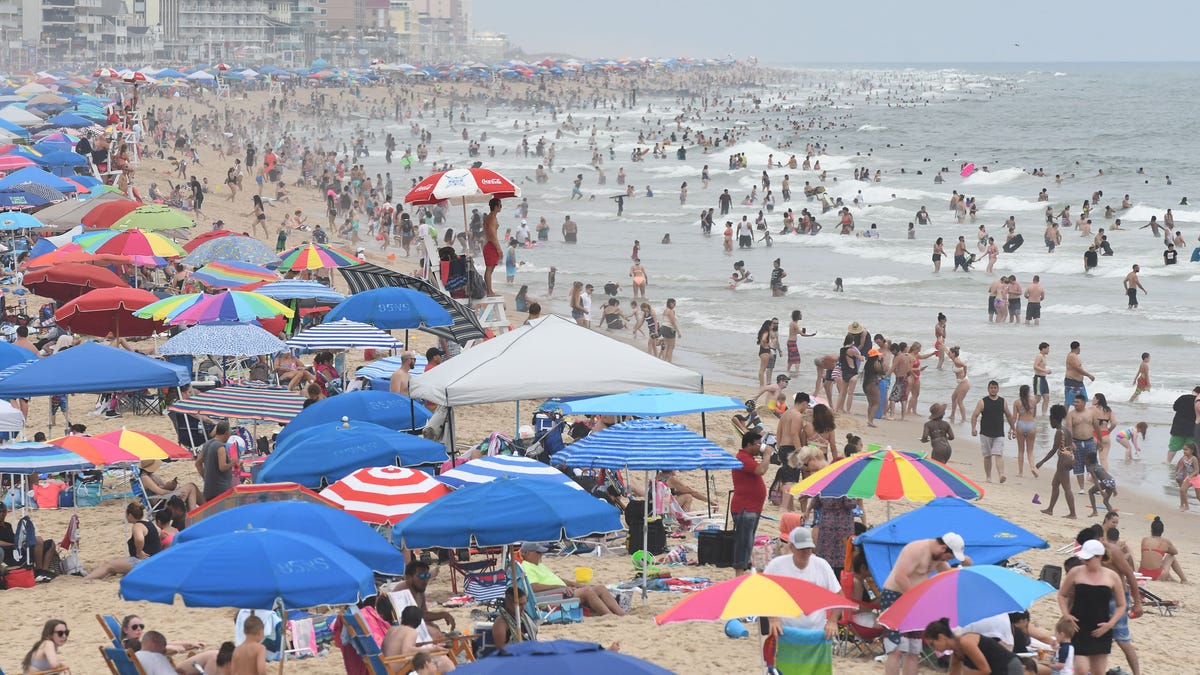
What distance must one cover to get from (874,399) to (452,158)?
4716 centimetres

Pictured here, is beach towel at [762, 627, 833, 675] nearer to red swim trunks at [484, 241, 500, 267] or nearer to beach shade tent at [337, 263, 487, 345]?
beach shade tent at [337, 263, 487, 345]

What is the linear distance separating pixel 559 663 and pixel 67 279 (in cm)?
1318

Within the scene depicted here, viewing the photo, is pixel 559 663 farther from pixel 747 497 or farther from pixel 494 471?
pixel 747 497

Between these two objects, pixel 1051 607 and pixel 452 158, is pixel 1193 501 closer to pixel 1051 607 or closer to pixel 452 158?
pixel 1051 607

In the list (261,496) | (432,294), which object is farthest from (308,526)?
(432,294)

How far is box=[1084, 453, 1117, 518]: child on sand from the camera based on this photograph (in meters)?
13.0

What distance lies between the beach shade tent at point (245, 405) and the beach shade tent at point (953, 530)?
536 cm

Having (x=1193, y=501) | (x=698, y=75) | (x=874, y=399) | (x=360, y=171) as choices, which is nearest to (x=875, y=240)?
(x=360, y=171)

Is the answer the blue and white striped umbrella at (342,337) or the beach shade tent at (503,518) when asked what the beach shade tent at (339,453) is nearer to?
the beach shade tent at (503,518)

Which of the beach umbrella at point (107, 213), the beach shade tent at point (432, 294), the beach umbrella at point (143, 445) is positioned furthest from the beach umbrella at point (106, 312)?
the beach umbrella at point (107, 213)

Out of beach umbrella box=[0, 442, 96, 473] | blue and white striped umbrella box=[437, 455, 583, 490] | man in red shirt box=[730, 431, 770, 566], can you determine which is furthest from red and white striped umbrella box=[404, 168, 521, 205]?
blue and white striped umbrella box=[437, 455, 583, 490]

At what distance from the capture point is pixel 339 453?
9.27 metres

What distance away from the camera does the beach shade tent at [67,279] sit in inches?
630

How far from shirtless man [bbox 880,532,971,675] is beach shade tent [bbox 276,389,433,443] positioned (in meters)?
4.58
